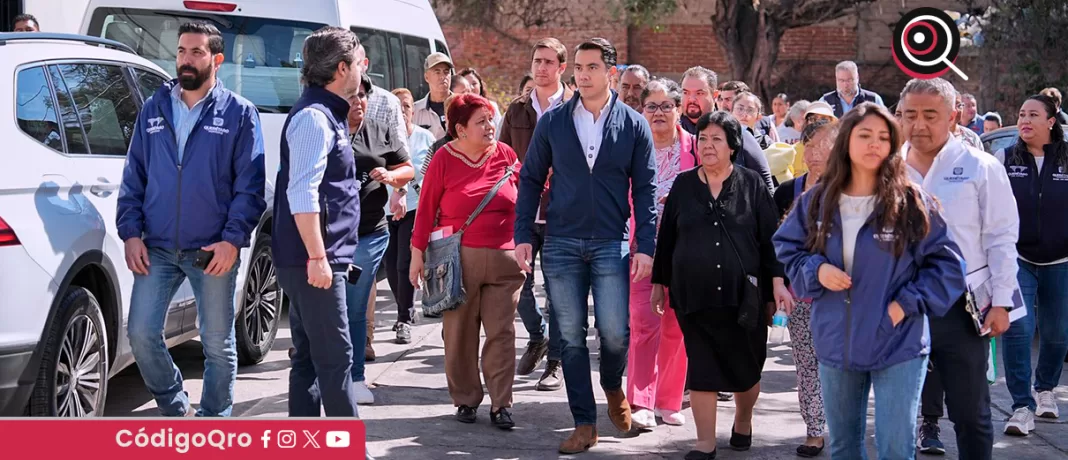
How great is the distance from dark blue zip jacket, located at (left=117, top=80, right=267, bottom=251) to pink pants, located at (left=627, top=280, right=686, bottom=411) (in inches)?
83.5

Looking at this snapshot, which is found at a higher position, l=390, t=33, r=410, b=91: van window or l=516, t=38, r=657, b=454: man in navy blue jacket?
l=390, t=33, r=410, b=91: van window

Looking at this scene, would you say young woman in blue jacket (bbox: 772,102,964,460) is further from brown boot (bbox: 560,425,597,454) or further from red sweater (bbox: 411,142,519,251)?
red sweater (bbox: 411,142,519,251)

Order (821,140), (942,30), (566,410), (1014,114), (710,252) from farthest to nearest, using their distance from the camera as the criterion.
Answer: (1014,114)
(942,30)
(566,410)
(821,140)
(710,252)

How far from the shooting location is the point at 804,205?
492cm

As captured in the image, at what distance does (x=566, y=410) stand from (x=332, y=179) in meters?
2.43

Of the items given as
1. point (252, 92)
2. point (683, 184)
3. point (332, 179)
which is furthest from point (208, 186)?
point (252, 92)

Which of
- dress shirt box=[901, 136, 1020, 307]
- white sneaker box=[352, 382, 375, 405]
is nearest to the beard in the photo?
white sneaker box=[352, 382, 375, 405]

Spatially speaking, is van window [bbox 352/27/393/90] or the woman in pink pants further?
van window [bbox 352/27/393/90]

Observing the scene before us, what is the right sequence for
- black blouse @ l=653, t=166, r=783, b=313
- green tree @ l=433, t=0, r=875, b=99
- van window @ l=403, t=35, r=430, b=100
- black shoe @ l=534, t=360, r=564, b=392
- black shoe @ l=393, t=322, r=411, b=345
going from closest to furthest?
black blouse @ l=653, t=166, r=783, b=313
black shoe @ l=534, t=360, r=564, b=392
black shoe @ l=393, t=322, r=411, b=345
van window @ l=403, t=35, r=430, b=100
green tree @ l=433, t=0, r=875, b=99

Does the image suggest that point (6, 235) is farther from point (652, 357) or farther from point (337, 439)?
point (652, 357)

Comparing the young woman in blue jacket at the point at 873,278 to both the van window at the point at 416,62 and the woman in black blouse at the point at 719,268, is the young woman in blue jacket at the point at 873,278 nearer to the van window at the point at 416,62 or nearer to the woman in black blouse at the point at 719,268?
the woman in black blouse at the point at 719,268

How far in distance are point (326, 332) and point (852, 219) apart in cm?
216

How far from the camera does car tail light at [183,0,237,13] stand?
32.9 feet

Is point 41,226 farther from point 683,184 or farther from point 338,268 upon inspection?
point 683,184
